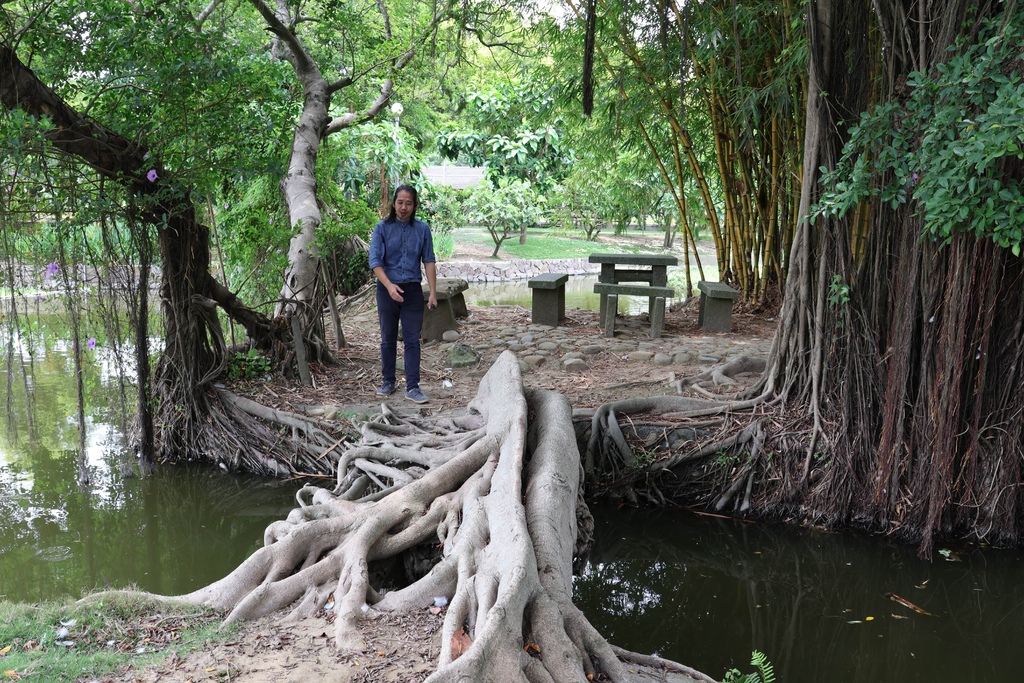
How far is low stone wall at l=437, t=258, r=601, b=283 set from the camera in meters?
15.1

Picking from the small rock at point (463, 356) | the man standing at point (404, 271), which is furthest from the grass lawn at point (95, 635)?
the small rock at point (463, 356)

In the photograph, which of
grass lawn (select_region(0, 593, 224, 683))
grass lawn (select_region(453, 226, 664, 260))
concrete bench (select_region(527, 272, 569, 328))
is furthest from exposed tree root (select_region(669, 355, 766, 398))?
grass lawn (select_region(453, 226, 664, 260))

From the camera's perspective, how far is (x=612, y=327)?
295 inches

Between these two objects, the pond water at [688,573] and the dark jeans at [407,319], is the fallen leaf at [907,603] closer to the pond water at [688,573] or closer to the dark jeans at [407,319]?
the pond water at [688,573]

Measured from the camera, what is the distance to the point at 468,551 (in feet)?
9.76

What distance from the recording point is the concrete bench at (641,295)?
740 centimetres

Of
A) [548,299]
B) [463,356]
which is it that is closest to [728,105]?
[548,299]

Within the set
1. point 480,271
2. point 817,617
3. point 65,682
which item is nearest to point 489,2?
point 817,617

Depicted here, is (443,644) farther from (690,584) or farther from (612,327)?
(612,327)

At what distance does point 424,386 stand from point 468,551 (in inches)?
125

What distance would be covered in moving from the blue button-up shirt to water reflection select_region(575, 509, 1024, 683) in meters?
2.09

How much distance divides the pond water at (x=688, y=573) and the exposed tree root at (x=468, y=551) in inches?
28.7

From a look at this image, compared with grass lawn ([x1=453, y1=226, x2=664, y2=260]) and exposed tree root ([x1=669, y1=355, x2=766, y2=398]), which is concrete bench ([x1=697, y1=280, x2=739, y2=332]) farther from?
grass lawn ([x1=453, y1=226, x2=664, y2=260])

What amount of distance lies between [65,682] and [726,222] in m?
7.85
